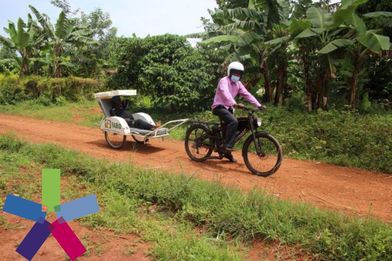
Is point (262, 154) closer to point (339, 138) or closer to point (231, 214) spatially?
point (231, 214)

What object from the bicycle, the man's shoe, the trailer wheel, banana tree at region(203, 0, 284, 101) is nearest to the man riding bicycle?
the bicycle

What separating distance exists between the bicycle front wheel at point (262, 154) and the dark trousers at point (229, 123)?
30cm

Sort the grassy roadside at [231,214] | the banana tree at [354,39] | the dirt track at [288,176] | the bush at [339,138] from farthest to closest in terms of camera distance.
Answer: the banana tree at [354,39] < the bush at [339,138] < the dirt track at [288,176] < the grassy roadside at [231,214]

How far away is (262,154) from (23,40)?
1487 cm

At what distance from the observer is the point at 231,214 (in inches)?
171

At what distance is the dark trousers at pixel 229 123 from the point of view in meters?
6.93

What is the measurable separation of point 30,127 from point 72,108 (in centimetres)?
496

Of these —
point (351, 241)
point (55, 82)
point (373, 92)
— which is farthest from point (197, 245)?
point (55, 82)

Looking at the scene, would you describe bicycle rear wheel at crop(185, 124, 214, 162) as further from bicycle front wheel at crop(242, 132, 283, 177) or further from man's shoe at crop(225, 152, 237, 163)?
bicycle front wheel at crop(242, 132, 283, 177)

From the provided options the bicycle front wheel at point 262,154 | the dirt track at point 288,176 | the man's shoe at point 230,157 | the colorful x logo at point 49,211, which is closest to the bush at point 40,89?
the dirt track at point 288,176

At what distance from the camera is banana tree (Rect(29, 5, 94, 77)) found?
18.0 m

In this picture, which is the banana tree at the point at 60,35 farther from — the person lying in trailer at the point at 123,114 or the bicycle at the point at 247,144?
the bicycle at the point at 247,144

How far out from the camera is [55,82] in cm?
1769

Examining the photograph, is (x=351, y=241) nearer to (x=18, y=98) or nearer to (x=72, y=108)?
(x=72, y=108)
